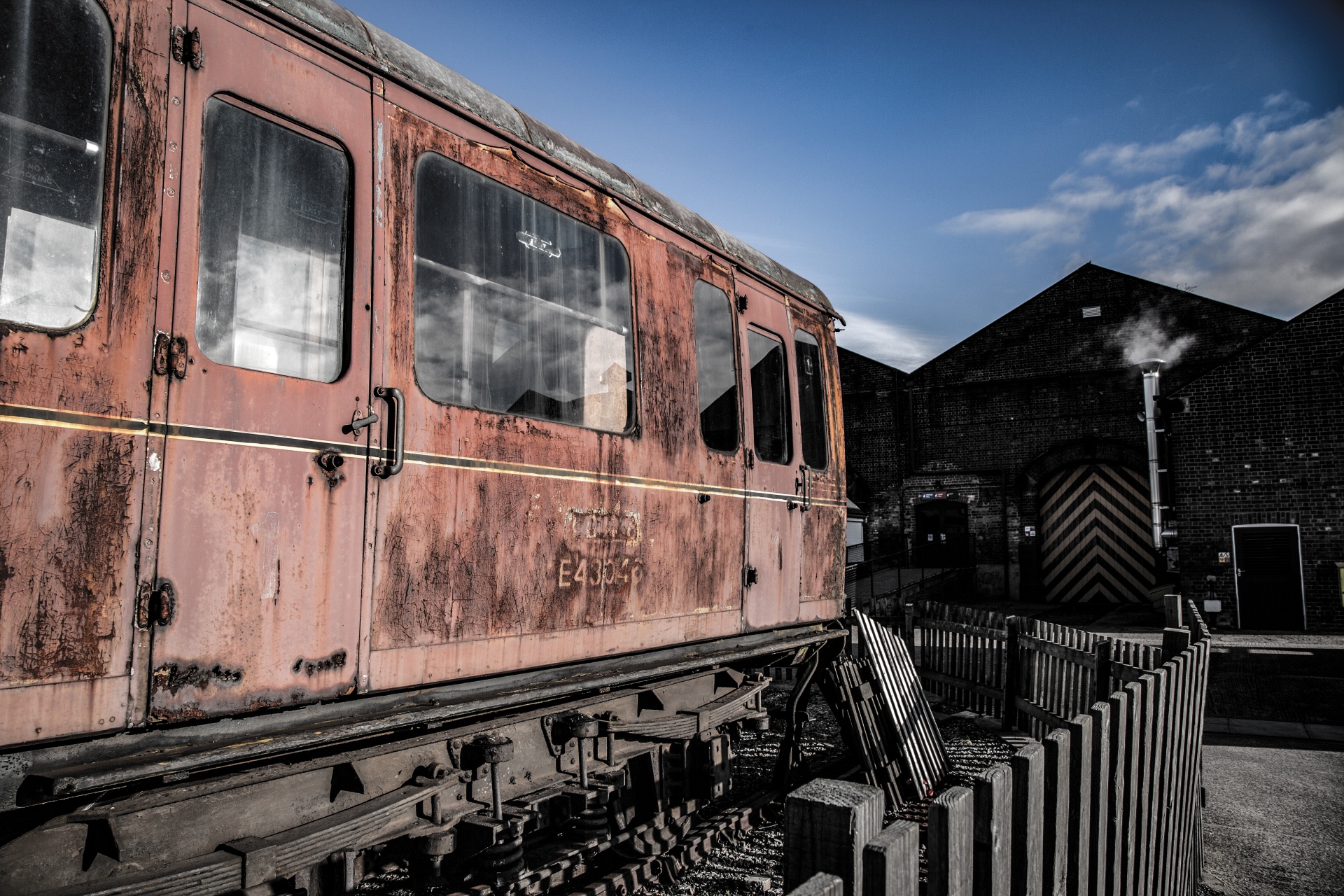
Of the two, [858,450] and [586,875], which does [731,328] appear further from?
[858,450]

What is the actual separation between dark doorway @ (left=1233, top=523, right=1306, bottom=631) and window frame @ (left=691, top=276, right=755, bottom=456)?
14.9m

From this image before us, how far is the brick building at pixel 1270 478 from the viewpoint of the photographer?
15.3 meters

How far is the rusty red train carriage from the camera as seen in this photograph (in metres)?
2.13

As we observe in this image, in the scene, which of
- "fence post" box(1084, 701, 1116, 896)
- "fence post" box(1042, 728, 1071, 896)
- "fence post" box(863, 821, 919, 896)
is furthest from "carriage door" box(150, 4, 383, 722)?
"fence post" box(1084, 701, 1116, 896)

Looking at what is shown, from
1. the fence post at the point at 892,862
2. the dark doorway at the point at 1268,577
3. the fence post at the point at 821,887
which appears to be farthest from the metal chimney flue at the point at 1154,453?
the fence post at the point at 821,887

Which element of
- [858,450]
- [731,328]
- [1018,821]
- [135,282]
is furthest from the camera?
[858,450]

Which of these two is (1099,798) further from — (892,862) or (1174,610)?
(1174,610)

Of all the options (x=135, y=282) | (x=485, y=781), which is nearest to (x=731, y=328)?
(x=485, y=781)

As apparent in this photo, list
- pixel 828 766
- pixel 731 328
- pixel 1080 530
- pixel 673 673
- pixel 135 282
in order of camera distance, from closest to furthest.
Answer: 1. pixel 135 282
2. pixel 673 673
3. pixel 731 328
4. pixel 828 766
5. pixel 1080 530

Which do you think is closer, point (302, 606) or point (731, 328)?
point (302, 606)

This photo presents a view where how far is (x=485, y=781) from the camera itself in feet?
11.0

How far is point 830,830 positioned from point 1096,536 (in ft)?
69.5

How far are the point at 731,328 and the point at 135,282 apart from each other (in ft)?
11.7

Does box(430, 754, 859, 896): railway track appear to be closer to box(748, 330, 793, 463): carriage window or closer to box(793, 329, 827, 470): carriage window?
box(748, 330, 793, 463): carriage window
